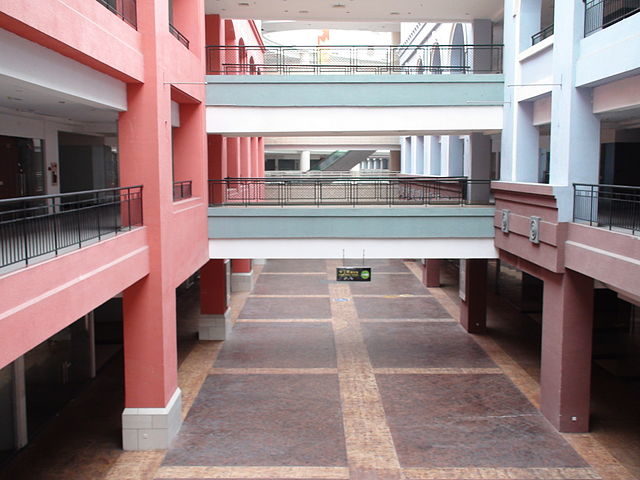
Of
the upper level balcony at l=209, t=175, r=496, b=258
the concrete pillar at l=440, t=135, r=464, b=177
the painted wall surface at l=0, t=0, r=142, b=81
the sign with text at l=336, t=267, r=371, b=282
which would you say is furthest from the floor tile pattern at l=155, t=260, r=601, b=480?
the concrete pillar at l=440, t=135, r=464, b=177

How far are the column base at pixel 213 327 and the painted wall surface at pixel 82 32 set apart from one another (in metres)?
11.5

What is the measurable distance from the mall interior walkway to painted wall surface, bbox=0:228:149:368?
415cm

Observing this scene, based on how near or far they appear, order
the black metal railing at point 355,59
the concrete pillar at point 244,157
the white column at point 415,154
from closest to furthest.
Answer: the black metal railing at point 355,59 → the concrete pillar at point 244,157 → the white column at point 415,154

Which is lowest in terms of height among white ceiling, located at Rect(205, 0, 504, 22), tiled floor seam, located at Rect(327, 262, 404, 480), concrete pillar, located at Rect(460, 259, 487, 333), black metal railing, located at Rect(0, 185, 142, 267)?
tiled floor seam, located at Rect(327, 262, 404, 480)

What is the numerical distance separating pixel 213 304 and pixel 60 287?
45.6 feet

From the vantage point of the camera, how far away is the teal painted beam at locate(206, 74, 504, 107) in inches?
765

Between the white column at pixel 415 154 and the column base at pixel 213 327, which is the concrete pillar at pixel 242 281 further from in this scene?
the white column at pixel 415 154

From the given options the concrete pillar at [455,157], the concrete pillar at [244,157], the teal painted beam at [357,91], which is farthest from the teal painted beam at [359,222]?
the concrete pillar at [244,157]

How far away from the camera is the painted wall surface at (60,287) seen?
8352mm

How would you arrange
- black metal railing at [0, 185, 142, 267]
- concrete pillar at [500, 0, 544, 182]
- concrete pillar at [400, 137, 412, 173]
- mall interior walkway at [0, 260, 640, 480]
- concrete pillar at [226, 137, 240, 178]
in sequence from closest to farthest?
black metal railing at [0, 185, 142, 267] < mall interior walkway at [0, 260, 640, 480] < concrete pillar at [500, 0, 544, 182] < concrete pillar at [226, 137, 240, 178] < concrete pillar at [400, 137, 412, 173]

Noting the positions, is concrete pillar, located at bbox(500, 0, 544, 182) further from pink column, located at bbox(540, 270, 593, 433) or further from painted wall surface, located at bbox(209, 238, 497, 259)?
pink column, located at bbox(540, 270, 593, 433)

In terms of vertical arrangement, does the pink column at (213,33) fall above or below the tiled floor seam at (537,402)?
above

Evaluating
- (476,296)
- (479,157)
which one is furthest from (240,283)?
(479,157)

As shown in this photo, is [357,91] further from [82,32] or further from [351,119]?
[82,32]
